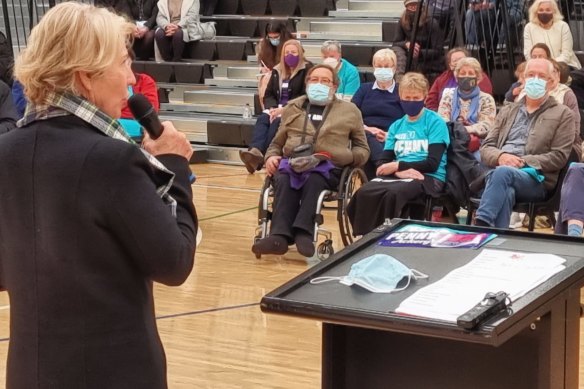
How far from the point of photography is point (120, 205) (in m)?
1.95

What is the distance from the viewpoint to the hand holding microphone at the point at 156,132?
7.03ft

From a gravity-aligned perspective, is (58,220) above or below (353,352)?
above

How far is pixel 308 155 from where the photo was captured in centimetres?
651

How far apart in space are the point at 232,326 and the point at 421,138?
2001 mm

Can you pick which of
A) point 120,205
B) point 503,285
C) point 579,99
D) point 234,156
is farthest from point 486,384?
point 234,156

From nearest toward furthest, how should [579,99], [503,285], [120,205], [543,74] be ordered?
1. [120,205]
2. [503,285]
3. [543,74]
4. [579,99]

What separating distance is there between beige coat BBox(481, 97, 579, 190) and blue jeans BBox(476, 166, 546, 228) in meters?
0.09

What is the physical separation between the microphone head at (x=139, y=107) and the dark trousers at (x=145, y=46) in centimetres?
1012

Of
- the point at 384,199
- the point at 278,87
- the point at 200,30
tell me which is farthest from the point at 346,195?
the point at 200,30

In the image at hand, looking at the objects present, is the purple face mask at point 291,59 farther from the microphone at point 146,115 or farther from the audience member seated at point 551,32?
the microphone at point 146,115

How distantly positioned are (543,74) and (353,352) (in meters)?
3.92

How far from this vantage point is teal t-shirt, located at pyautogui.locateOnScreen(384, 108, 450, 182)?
21.1 feet

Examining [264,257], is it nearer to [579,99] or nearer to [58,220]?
[579,99]

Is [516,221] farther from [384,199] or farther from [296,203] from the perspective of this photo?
[296,203]
